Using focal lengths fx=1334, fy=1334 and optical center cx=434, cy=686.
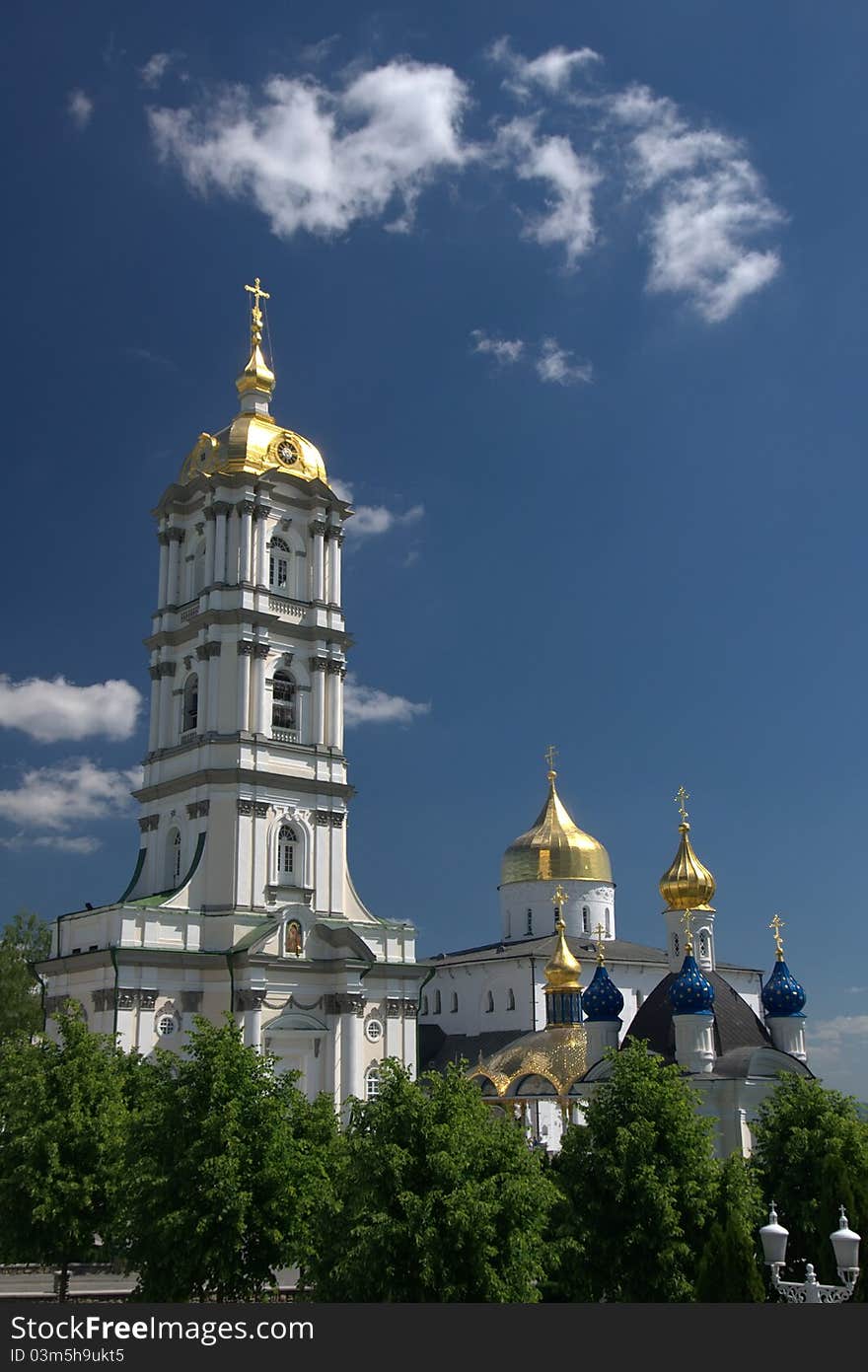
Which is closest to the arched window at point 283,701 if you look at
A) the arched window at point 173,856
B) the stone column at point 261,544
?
the stone column at point 261,544

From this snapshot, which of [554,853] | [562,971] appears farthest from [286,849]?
[554,853]

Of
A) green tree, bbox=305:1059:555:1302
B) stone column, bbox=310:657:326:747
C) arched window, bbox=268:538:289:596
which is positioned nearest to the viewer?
green tree, bbox=305:1059:555:1302

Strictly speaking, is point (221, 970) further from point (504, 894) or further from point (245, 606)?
point (504, 894)

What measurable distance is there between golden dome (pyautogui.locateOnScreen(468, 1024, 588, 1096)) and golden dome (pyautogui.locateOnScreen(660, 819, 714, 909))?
5.90 meters

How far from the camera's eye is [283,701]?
49.2 m

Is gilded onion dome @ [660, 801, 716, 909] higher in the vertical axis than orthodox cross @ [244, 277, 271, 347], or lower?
lower

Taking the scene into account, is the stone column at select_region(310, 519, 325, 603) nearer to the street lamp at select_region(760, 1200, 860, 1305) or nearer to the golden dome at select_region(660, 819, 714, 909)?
the golden dome at select_region(660, 819, 714, 909)

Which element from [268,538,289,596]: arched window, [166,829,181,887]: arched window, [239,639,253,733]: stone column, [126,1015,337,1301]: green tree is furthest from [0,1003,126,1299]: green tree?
[268,538,289,596]: arched window

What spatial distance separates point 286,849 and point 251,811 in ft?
7.66

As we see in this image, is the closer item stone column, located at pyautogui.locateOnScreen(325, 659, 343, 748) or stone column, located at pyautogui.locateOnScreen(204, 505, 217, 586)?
stone column, located at pyautogui.locateOnScreen(204, 505, 217, 586)

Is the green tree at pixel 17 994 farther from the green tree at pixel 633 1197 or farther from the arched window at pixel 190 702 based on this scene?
the green tree at pixel 633 1197

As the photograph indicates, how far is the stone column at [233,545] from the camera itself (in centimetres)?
4858

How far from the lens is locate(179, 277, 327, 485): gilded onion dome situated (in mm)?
50594

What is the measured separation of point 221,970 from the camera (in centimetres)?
4375
